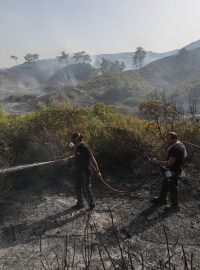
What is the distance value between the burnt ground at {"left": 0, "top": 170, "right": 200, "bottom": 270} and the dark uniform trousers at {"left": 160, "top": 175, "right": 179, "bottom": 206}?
0.31 meters

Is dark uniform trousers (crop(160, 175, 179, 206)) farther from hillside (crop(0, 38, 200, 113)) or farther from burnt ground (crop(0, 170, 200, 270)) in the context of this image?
hillside (crop(0, 38, 200, 113))

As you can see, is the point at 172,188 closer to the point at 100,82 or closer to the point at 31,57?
the point at 100,82

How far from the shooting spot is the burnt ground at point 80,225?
22.7 ft

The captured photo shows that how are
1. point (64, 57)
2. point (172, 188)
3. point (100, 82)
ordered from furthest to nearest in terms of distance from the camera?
point (64, 57) < point (100, 82) < point (172, 188)

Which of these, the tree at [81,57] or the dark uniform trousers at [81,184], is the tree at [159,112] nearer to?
the dark uniform trousers at [81,184]

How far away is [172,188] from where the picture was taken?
8.70 m

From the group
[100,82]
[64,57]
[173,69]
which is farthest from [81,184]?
[64,57]

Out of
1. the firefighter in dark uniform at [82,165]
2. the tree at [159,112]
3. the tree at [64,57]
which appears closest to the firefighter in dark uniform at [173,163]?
the firefighter in dark uniform at [82,165]

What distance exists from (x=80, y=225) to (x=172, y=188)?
214cm

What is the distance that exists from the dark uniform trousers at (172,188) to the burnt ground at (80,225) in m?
0.31

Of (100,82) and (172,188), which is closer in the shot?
(172,188)

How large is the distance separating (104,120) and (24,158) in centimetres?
329

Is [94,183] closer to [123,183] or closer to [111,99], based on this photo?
[123,183]

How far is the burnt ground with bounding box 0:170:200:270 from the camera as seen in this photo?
6.91 metres
